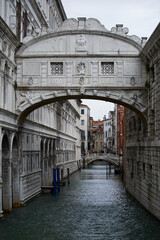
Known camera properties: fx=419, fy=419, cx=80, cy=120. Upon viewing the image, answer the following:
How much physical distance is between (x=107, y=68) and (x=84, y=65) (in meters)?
0.97

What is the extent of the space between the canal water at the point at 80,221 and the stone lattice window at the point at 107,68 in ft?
19.3

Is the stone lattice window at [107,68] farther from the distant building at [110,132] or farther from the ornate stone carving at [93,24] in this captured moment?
the distant building at [110,132]

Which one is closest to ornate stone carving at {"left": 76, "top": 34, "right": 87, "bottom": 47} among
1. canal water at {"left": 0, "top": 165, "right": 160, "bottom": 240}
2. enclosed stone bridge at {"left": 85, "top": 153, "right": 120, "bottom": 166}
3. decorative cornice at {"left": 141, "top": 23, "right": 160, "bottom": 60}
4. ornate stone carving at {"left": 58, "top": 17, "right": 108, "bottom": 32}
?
ornate stone carving at {"left": 58, "top": 17, "right": 108, "bottom": 32}

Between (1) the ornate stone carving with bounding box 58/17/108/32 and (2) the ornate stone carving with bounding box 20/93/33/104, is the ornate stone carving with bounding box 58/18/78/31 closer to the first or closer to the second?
(1) the ornate stone carving with bounding box 58/17/108/32

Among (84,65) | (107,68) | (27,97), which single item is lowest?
(27,97)

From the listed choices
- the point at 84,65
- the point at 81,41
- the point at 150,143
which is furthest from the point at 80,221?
the point at 81,41

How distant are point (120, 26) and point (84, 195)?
35.4ft

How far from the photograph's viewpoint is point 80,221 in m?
15.7

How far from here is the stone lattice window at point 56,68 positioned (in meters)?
17.5

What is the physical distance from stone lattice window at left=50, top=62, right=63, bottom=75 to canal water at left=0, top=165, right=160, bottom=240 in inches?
231

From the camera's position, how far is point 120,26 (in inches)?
682

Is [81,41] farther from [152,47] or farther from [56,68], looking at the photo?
[152,47]

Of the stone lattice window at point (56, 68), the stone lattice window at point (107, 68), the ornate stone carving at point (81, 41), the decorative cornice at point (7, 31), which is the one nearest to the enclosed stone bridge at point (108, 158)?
the stone lattice window at point (107, 68)

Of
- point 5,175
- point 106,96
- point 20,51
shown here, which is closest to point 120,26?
point 106,96
